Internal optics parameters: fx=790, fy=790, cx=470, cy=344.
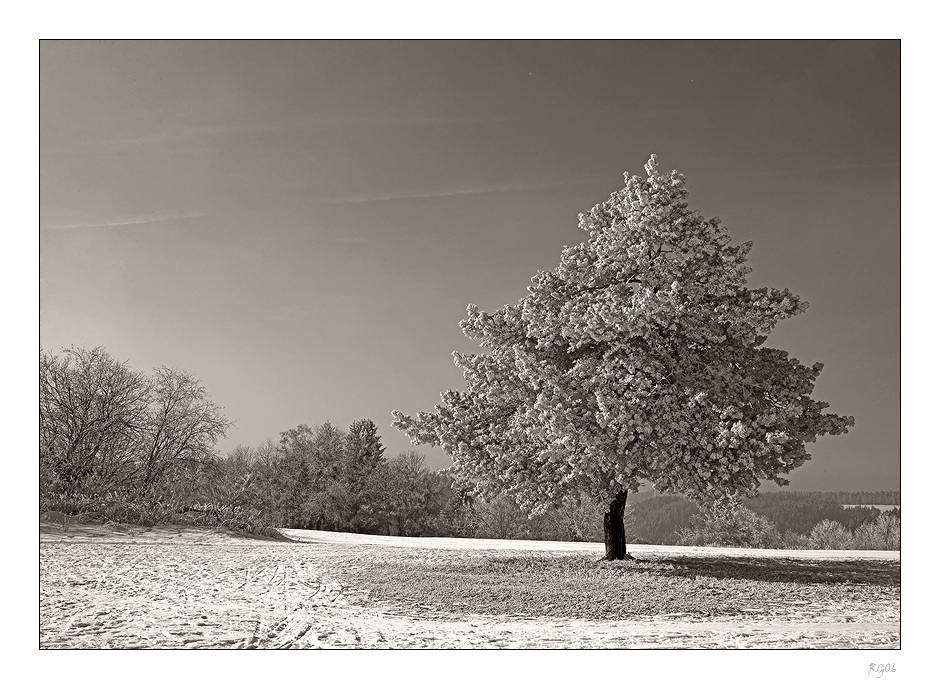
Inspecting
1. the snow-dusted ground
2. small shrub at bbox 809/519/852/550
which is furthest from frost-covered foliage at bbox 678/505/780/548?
the snow-dusted ground

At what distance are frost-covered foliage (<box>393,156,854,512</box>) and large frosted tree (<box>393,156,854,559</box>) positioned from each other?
19 mm

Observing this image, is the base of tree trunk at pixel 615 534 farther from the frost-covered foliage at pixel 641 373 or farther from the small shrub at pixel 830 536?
the small shrub at pixel 830 536

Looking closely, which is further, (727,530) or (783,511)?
(727,530)

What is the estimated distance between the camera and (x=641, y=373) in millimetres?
9898

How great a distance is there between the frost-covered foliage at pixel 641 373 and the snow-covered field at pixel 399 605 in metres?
1.43

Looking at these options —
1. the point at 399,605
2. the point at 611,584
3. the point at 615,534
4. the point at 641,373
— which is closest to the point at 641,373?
the point at 641,373

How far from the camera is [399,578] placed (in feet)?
33.3

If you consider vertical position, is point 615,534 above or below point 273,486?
above

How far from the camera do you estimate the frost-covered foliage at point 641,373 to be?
9.71 metres

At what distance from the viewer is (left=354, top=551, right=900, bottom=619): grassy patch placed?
862cm

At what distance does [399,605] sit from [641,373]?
4.04 m

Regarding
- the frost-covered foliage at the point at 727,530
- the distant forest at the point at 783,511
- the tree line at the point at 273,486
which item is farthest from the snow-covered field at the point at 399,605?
the frost-covered foliage at the point at 727,530

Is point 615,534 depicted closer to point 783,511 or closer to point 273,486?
point 783,511
